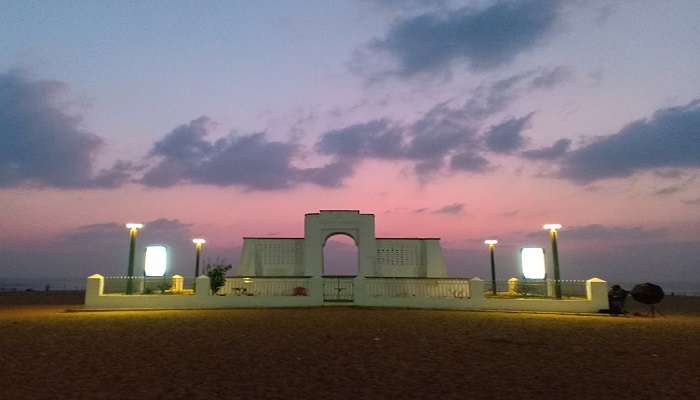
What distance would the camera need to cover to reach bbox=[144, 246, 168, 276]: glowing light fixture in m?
23.2

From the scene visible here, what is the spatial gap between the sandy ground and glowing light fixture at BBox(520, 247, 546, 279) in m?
8.65

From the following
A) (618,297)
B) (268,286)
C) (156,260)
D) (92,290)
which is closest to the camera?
(618,297)

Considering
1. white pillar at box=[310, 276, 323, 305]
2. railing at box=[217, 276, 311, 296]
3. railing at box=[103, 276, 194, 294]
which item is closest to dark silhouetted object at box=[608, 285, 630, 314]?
white pillar at box=[310, 276, 323, 305]

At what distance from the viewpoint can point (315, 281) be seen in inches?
806

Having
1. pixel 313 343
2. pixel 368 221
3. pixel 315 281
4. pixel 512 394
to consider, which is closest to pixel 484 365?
pixel 512 394

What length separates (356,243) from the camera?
28.7 metres

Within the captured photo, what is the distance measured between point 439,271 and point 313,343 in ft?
66.7

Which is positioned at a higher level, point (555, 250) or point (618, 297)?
point (555, 250)

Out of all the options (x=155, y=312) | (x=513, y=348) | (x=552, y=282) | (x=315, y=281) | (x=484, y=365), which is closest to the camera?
(x=484, y=365)

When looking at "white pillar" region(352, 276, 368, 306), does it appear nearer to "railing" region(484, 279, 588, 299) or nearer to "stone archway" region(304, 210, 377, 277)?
"railing" region(484, 279, 588, 299)

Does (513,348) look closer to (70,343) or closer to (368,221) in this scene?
(70,343)

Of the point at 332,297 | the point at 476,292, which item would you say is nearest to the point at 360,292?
the point at 332,297

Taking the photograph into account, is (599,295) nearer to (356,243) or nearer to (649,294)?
(649,294)

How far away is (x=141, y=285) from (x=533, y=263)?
823 inches
